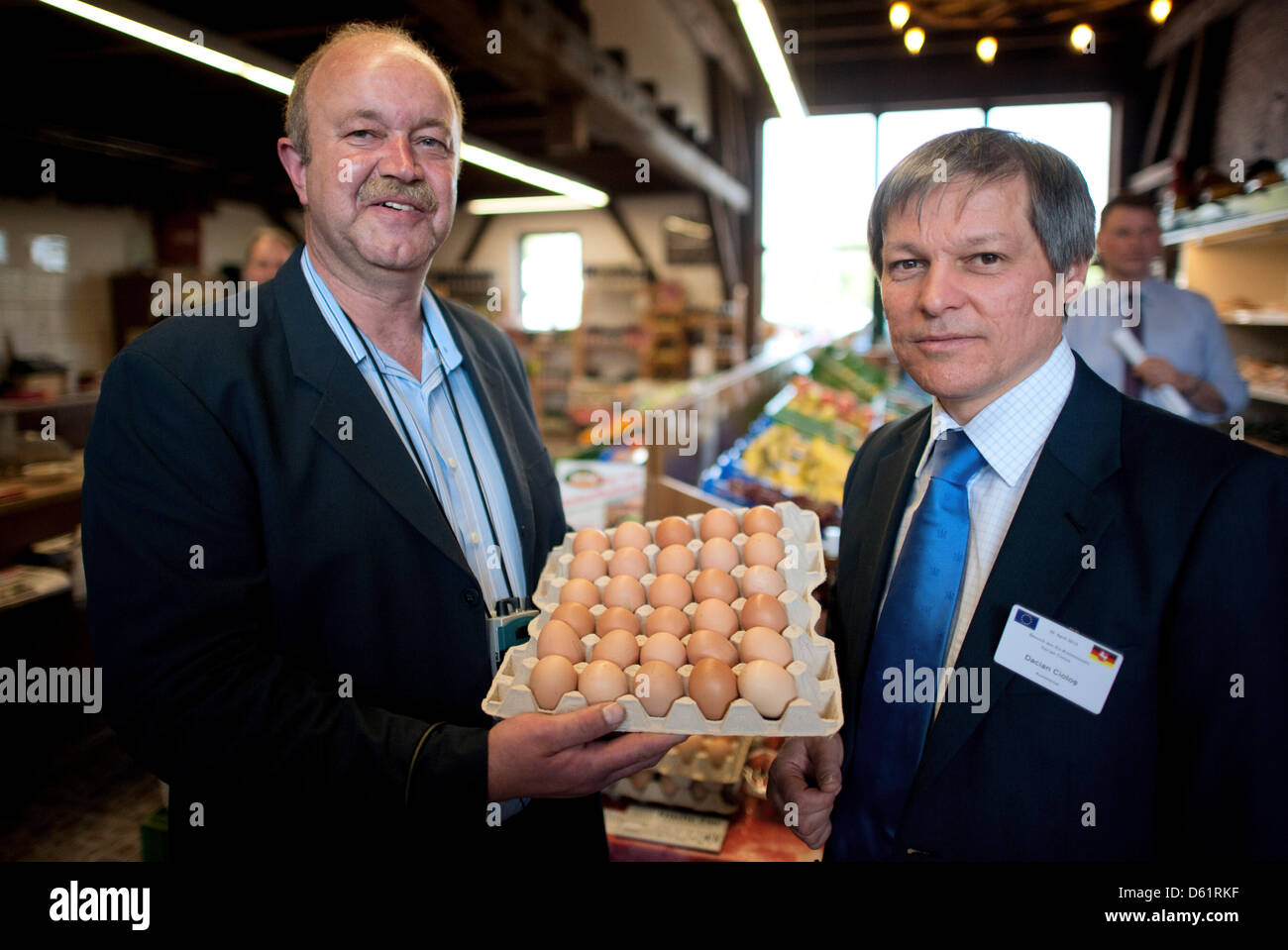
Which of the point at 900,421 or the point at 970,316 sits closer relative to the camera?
the point at 970,316

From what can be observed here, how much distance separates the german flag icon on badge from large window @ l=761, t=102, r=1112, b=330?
11125 mm

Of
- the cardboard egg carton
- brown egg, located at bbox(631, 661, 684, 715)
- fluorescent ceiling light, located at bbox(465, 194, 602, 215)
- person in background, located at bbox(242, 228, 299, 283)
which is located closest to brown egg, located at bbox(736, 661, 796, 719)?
the cardboard egg carton

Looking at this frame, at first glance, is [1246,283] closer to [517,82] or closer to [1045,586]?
[517,82]

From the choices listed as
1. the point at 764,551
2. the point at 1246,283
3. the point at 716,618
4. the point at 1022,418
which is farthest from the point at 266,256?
the point at 1246,283

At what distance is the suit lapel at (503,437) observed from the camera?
5.94 ft

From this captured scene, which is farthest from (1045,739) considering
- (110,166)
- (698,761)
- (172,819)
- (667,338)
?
(667,338)

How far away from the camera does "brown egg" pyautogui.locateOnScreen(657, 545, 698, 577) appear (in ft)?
5.88

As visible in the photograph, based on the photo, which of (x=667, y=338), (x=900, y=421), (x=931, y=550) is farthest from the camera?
(x=667, y=338)

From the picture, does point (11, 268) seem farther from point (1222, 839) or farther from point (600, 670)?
point (1222, 839)

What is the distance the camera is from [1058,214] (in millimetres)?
1313

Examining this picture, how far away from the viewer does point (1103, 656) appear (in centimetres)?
119

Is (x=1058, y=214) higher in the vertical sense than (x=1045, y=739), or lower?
higher

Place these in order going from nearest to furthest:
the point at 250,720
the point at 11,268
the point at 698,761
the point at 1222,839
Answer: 1. the point at 1222,839
2. the point at 250,720
3. the point at 698,761
4. the point at 11,268
